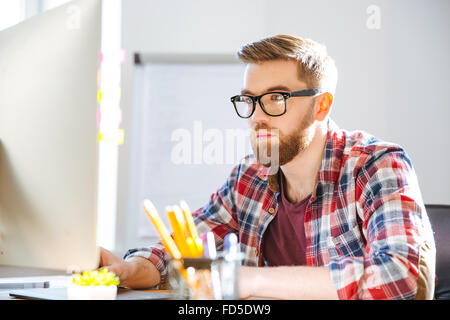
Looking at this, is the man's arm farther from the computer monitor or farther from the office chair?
the office chair

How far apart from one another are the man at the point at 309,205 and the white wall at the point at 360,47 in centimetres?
162

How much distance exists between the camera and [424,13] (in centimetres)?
304

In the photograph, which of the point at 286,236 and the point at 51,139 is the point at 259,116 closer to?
the point at 286,236

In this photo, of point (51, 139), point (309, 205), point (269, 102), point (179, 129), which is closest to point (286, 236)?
point (309, 205)

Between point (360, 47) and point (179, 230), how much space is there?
2.59 metres

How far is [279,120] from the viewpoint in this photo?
50.7 inches

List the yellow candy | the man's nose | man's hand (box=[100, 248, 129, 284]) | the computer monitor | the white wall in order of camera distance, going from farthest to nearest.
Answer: the white wall → the man's nose → man's hand (box=[100, 248, 129, 284]) → the yellow candy → the computer monitor

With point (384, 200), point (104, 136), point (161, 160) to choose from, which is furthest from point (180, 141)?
point (384, 200)

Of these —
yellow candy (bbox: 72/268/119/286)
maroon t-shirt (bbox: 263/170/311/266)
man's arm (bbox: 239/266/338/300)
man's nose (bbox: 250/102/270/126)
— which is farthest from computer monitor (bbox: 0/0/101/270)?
maroon t-shirt (bbox: 263/170/311/266)

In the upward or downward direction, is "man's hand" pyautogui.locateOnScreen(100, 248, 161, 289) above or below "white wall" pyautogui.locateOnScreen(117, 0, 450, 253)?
below

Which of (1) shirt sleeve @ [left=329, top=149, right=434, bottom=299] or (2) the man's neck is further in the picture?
(2) the man's neck

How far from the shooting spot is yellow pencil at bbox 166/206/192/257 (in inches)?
27.4

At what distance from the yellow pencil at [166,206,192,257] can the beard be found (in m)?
0.57

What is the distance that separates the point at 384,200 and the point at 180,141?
2131 mm
